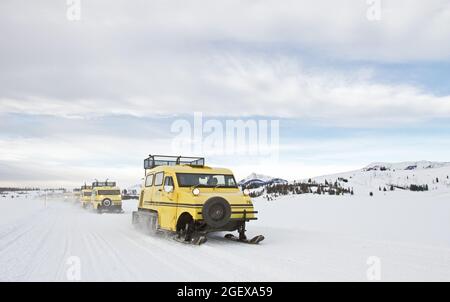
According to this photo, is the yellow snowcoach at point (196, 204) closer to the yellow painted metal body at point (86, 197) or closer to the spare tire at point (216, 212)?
the spare tire at point (216, 212)

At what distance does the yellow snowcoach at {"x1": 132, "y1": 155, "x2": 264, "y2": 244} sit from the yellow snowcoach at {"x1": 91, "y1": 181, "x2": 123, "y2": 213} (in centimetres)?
1552

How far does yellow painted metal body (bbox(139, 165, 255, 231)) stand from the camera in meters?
11.5

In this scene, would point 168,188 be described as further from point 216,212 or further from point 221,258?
point 221,258

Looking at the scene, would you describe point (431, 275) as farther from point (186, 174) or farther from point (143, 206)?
point (143, 206)

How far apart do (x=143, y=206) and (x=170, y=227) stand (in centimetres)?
364

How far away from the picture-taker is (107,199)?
29797mm

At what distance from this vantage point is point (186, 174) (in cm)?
1300

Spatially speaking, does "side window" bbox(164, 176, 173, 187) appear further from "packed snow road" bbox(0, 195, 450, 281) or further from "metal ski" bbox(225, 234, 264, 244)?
"metal ski" bbox(225, 234, 264, 244)

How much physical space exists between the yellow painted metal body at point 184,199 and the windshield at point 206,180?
0.44 ft

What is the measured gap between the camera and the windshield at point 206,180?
1275 cm

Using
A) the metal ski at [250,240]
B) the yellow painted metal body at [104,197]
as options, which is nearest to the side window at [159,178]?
the metal ski at [250,240]

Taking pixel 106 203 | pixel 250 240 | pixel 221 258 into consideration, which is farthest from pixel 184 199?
pixel 106 203

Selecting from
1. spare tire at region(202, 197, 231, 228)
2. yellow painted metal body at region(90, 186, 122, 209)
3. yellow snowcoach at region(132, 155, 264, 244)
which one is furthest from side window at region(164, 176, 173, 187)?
yellow painted metal body at region(90, 186, 122, 209)

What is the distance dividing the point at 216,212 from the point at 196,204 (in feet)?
1.93
